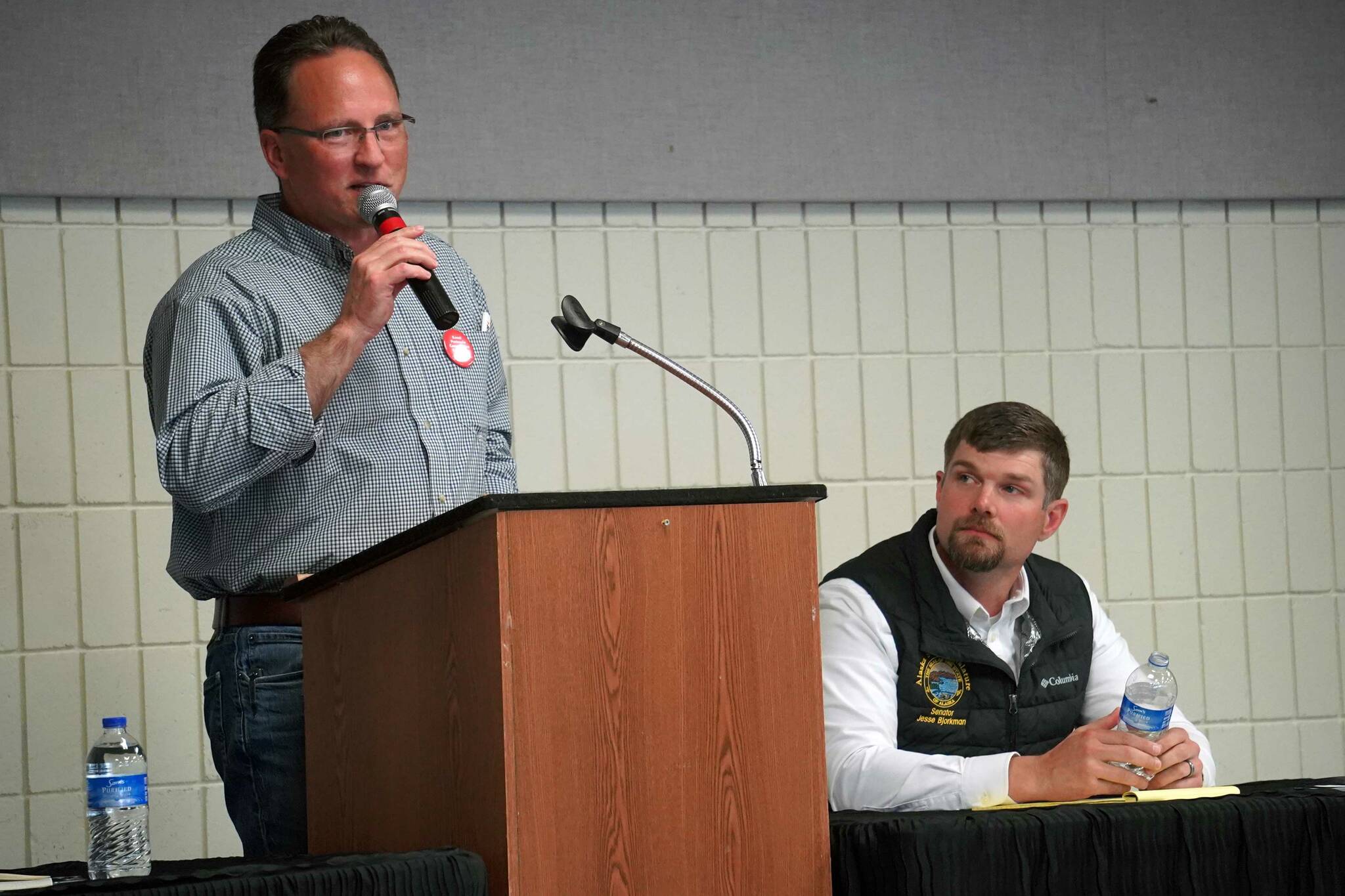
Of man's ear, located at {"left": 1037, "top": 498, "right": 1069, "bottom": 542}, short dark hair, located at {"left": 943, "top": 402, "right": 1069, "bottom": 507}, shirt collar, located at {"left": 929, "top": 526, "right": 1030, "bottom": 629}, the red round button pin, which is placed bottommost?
shirt collar, located at {"left": 929, "top": 526, "right": 1030, "bottom": 629}

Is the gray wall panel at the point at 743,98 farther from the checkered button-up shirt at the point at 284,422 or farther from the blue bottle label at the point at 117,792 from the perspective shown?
the blue bottle label at the point at 117,792

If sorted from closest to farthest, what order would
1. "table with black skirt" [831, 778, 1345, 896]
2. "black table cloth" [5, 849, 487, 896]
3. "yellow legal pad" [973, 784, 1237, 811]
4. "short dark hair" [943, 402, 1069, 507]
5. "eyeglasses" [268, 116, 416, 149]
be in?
"black table cloth" [5, 849, 487, 896]
"table with black skirt" [831, 778, 1345, 896]
"yellow legal pad" [973, 784, 1237, 811]
"eyeglasses" [268, 116, 416, 149]
"short dark hair" [943, 402, 1069, 507]

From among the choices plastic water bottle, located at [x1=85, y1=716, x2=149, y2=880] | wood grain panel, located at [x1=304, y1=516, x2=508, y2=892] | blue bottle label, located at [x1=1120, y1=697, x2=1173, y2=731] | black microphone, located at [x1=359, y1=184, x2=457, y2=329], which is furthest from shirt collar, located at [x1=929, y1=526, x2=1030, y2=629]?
plastic water bottle, located at [x1=85, y1=716, x2=149, y2=880]

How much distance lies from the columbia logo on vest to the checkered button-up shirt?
1116 millimetres

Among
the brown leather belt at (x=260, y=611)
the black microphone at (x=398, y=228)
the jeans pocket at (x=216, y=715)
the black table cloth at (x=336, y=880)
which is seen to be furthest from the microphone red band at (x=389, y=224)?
the black table cloth at (x=336, y=880)

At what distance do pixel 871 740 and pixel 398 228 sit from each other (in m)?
1.08

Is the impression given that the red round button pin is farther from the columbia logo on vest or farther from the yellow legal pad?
the columbia logo on vest

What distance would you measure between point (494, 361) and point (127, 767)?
0.90 m

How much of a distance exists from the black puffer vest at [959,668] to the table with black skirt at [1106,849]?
2.43 feet

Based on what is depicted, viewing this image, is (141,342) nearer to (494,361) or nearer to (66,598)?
(66,598)

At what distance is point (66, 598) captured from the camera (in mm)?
3357

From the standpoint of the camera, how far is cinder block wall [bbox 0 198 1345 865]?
3.37m

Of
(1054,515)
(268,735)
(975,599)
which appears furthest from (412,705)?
(1054,515)

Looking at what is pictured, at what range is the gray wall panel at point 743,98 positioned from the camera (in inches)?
135
